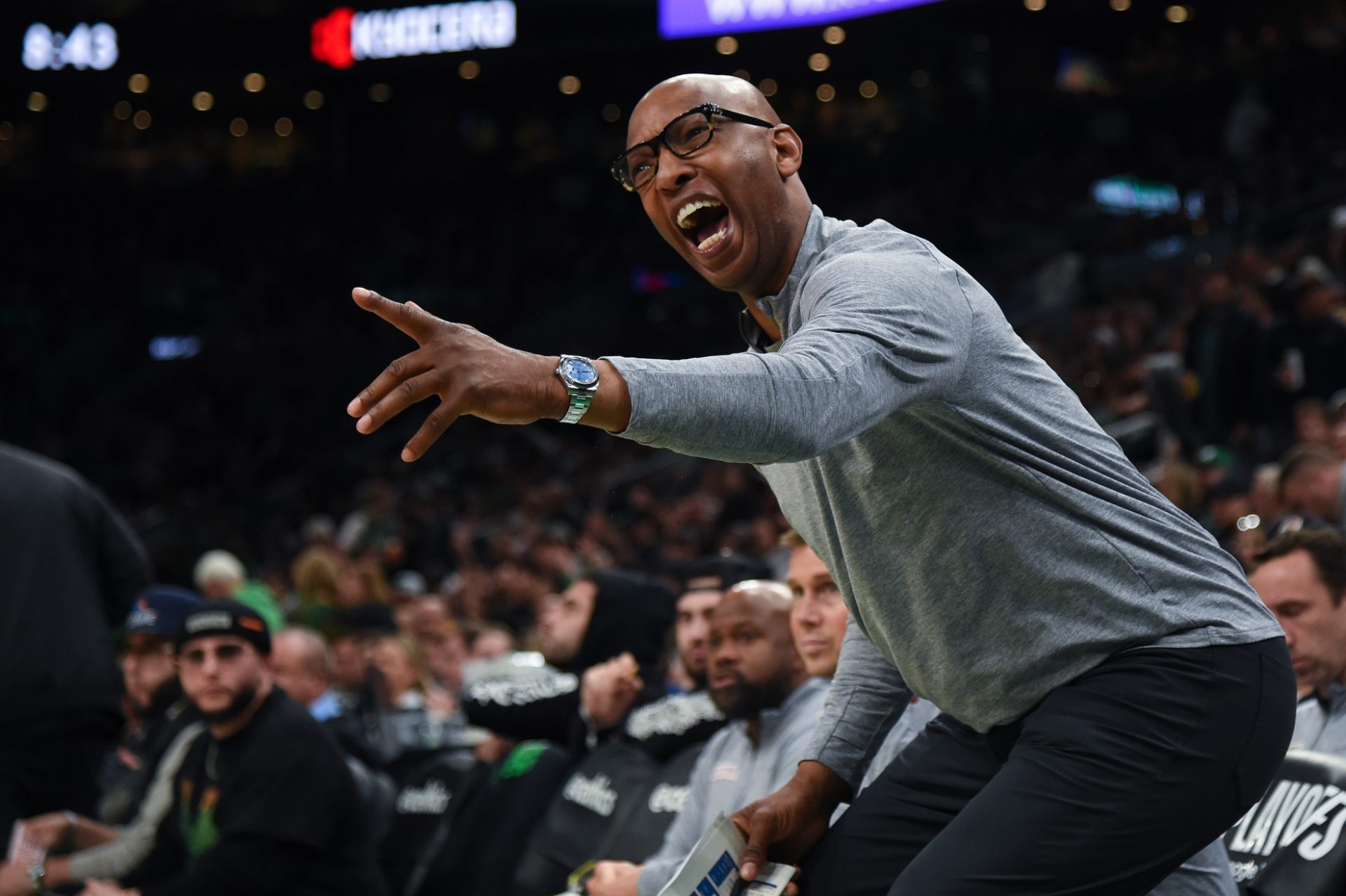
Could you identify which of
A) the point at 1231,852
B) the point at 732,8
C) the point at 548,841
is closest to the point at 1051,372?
the point at 1231,852

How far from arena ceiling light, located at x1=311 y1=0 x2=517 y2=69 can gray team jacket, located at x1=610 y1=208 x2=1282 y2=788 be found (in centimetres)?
2023

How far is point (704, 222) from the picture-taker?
2293 millimetres

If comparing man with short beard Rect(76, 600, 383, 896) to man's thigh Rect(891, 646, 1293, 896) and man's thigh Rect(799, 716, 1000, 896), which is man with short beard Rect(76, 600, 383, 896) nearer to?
man's thigh Rect(799, 716, 1000, 896)

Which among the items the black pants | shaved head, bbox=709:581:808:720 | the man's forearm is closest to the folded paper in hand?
the man's forearm

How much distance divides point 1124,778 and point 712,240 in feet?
3.10

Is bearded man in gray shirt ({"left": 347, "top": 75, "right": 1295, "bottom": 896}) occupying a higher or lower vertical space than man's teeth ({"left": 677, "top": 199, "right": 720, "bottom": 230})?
lower

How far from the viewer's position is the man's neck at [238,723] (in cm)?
460

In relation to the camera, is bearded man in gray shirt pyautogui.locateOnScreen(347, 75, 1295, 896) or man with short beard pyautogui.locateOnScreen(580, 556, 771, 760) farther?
man with short beard pyautogui.locateOnScreen(580, 556, 771, 760)

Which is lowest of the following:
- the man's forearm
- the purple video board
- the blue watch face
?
the man's forearm

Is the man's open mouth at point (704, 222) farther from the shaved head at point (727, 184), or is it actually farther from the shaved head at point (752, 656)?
the shaved head at point (752, 656)

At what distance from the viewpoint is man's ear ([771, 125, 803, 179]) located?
229cm

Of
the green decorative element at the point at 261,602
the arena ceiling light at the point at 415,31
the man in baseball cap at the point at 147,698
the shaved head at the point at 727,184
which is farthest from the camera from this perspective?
the arena ceiling light at the point at 415,31

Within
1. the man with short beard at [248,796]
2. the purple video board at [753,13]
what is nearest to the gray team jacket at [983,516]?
the man with short beard at [248,796]

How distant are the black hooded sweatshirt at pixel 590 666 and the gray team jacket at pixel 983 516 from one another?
10.8 ft
